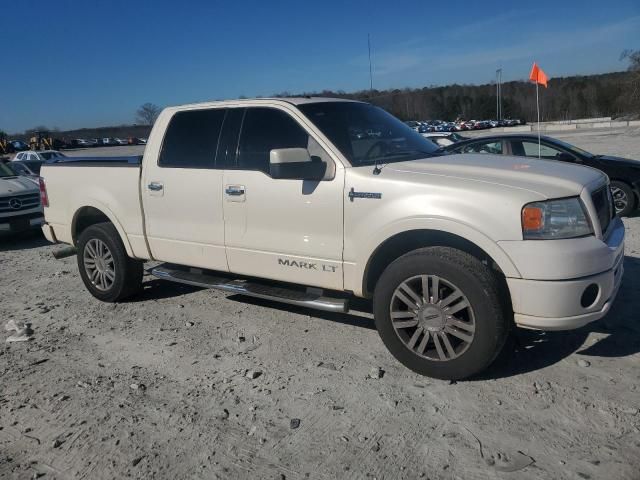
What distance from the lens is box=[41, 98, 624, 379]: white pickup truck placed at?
3365 millimetres

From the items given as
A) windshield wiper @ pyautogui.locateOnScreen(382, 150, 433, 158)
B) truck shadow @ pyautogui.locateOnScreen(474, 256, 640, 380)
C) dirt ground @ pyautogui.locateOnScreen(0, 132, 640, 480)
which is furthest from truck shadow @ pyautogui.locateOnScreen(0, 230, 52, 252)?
truck shadow @ pyautogui.locateOnScreen(474, 256, 640, 380)

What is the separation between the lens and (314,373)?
156 inches

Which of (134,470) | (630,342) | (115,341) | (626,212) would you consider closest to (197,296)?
(115,341)

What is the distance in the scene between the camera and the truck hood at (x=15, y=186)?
984 cm

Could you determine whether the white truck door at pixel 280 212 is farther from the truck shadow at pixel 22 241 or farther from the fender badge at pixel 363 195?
the truck shadow at pixel 22 241

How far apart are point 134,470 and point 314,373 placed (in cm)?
146

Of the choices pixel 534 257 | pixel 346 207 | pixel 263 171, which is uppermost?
pixel 263 171

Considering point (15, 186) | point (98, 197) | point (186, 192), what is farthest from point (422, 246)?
point (15, 186)

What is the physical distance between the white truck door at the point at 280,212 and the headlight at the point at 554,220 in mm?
1335

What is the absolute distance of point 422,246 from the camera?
3.91 meters

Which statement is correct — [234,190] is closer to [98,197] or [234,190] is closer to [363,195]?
[363,195]

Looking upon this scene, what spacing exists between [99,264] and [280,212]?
102 inches

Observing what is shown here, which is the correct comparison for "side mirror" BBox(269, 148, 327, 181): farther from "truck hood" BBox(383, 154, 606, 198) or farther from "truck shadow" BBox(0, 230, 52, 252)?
"truck shadow" BBox(0, 230, 52, 252)

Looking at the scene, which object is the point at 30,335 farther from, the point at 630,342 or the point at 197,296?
the point at 630,342
